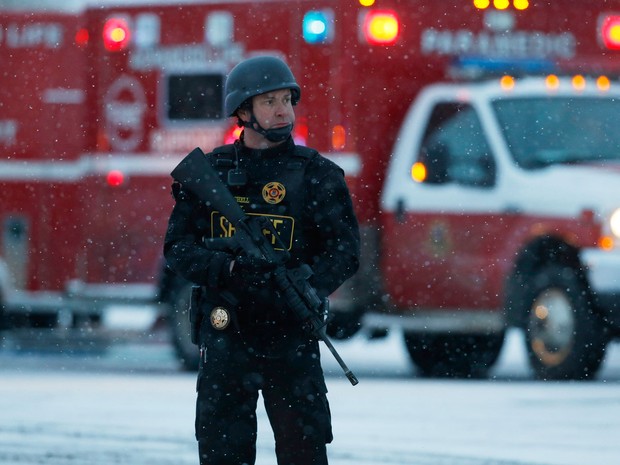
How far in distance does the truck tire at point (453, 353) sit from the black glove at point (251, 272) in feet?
26.6

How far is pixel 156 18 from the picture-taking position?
568 inches

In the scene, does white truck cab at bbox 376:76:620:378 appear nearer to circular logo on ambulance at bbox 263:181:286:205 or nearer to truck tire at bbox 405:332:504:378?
truck tire at bbox 405:332:504:378

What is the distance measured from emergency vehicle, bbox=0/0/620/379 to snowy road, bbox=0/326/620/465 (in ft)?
1.63

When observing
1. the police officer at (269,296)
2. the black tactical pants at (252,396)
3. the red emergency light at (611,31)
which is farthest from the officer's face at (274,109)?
the red emergency light at (611,31)

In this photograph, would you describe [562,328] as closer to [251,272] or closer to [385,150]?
[385,150]

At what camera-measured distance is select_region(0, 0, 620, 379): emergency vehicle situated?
12.5 meters

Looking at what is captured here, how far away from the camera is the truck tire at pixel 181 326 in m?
13.5

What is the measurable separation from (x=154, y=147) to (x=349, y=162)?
1.70 meters

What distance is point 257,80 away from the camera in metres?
5.89

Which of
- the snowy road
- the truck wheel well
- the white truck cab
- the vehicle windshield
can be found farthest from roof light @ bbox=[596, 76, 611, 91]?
the snowy road

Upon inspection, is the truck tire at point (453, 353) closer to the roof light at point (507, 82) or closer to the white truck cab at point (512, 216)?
the white truck cab at point (512, 216)

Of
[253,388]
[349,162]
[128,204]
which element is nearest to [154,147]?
[128,204]

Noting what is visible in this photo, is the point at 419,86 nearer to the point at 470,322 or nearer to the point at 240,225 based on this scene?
the point at 470,322

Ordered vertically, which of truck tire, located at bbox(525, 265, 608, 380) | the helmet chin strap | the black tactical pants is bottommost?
truck tire, located at bbox(525, 265, 608, 380)
